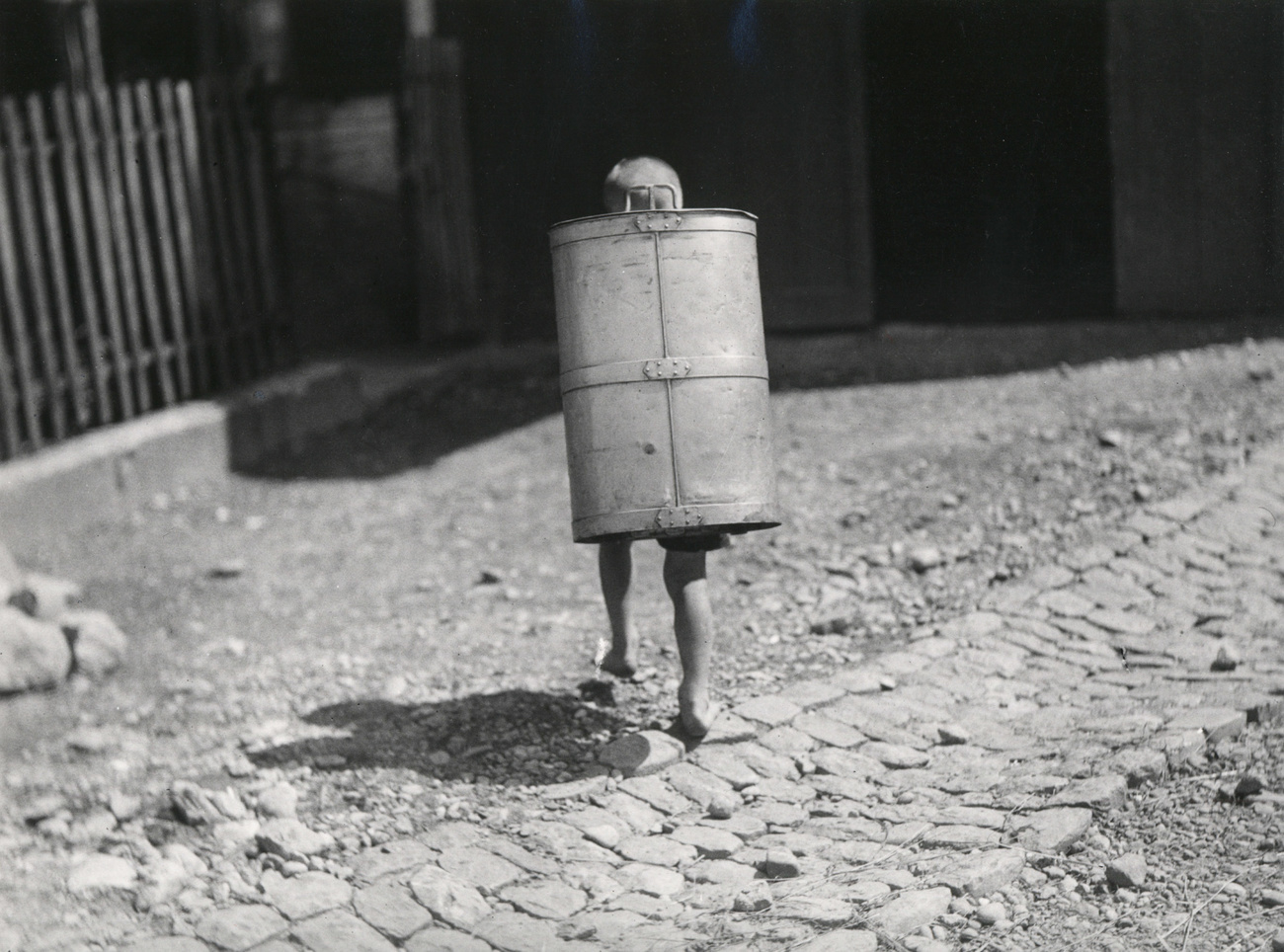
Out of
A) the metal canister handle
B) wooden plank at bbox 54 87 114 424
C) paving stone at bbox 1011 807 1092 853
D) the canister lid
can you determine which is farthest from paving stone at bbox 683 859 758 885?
wooden plank at bbox 54 87 114 424

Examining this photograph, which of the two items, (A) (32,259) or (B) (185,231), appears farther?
(B) (185,231)

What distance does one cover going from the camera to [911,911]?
9.93 feet

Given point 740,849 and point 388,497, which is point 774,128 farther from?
point 740,849

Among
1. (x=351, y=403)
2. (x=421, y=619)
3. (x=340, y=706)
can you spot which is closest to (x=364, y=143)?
(x=351, y=403)

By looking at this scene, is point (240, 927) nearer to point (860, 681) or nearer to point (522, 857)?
point (522, 857)

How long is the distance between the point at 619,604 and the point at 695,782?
66 centimetres

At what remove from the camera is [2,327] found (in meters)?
6.35

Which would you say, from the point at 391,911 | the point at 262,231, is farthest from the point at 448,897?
the point at 262,231

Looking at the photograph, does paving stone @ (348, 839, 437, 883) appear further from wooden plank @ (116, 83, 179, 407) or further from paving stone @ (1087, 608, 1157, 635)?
wooden plank @ (116, 83, 179, 407)

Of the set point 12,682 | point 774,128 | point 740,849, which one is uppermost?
point 774,128

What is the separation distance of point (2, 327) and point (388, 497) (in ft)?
6.20

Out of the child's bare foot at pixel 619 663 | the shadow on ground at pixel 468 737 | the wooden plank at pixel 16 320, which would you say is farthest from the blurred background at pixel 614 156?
the child's bare foot at pixel 619 663

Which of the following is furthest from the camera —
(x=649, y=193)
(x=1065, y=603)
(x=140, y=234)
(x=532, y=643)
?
(x=140, y=234)

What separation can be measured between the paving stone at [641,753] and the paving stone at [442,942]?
86 centimetres
